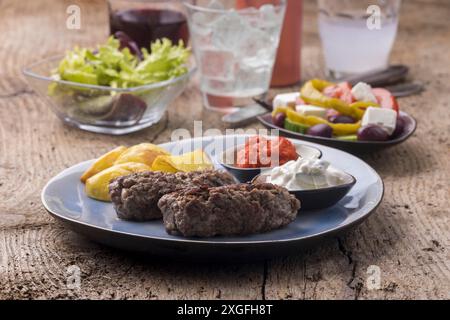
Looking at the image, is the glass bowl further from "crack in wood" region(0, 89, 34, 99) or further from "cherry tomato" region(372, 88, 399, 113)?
"cherry tomato" region(372, 88, 399, 113)

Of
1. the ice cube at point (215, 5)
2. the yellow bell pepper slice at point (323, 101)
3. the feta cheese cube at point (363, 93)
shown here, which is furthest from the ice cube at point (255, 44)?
the feta cheese cube at point (363, 93)

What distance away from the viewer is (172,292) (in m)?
1.59

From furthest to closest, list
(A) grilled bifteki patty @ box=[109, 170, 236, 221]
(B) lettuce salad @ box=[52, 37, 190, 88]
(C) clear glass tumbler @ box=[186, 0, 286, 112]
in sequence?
(C) clear glass tumbler @ box=[186, 0, 286, 112]
(B) lettuce salad @ box=[52, 37, 190, 88]
(A) grilled bifteki patty @ box=[109, 170, 236, 221]

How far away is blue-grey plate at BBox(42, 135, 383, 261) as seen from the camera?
1.59 metres

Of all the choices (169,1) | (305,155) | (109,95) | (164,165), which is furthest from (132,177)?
(169,1)

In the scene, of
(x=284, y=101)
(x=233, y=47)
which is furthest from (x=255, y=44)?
(x=284, y=101)

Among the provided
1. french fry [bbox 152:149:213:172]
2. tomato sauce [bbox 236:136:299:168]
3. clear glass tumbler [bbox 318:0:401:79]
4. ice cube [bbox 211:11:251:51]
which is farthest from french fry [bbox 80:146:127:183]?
clear glass tumbler [bbox 318:0:401:79]

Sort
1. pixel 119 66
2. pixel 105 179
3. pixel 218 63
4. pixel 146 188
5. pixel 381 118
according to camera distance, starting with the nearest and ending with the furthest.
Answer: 1. pixel 146 188
2. pixel 105 179
3. pixel 381 118
4. pixel 119 66
5. pixel 218 63

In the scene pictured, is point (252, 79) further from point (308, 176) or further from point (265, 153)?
point (308, 176)

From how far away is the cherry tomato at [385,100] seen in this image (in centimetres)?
245

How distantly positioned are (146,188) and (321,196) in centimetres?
36

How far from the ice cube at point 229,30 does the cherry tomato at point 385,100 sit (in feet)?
1.49

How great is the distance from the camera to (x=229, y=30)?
106 inches

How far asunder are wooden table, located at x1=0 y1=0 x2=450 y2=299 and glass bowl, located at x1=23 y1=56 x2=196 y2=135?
4cm
